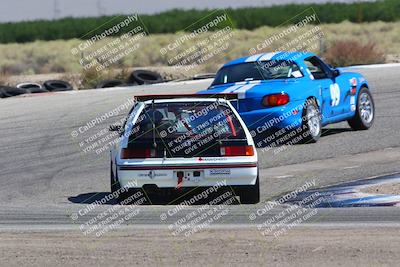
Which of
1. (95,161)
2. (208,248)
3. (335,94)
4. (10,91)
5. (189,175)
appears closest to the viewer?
(208,248)

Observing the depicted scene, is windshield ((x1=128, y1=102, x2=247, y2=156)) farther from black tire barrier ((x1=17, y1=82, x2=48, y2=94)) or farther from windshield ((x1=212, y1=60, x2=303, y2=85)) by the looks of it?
black tire barrier ((x1=17, y1=82, x2=48, y2=94))

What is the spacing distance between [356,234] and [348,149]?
7.37 m

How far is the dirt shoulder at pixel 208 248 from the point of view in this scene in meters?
7.26

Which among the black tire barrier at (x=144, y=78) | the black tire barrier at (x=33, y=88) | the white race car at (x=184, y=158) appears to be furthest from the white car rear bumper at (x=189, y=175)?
the black tire barrier at (x=144, y=78)

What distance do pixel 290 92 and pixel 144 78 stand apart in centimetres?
1207

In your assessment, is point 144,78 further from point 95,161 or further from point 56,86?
point 95,161

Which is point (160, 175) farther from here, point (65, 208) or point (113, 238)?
point (113, 238)

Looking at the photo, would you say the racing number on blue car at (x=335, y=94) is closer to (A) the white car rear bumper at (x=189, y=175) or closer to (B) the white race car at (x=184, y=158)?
(B) the white race car at (x=184, y=158)

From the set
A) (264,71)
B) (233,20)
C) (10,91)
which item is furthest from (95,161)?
(233,20)

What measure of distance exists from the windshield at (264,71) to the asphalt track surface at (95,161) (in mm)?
1205

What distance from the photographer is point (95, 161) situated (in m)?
15.2

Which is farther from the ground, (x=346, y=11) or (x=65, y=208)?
(x=65, y=208)

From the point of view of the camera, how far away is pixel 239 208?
10.2 m

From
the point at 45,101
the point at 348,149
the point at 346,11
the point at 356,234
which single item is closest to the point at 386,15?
the point at 346,11
